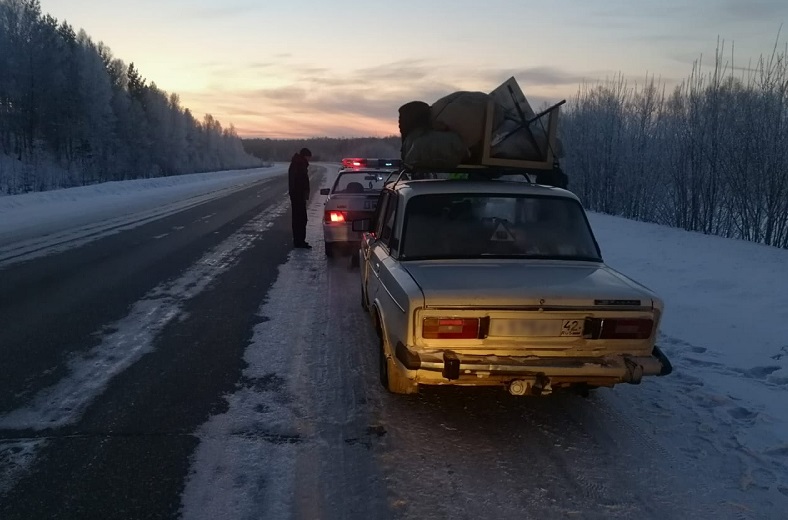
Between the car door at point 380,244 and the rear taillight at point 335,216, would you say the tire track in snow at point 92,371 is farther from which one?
the rear taillight at point 335,216

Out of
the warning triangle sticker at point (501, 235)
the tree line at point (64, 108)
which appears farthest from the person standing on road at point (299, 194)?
the tree line at point (64, 108)

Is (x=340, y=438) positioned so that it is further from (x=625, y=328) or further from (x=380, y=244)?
(x=380, y=244)

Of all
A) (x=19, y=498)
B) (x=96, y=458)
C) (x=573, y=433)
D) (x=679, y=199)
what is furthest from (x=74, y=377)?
(x=679, y=199)

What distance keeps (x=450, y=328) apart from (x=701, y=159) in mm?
16379

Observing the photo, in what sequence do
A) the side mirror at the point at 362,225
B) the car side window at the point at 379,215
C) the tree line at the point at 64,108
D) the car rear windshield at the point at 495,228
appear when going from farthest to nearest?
1. the tree line at the point at 64,108
2. the side mirror at the point at 362,225
3. the car side window at the point at 379,215
4. the car rear windshield at the point at 495,228

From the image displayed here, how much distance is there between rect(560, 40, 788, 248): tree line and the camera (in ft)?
47.4

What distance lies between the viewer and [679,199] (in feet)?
60.3

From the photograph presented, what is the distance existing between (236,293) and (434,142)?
375 cm

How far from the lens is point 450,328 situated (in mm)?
3812

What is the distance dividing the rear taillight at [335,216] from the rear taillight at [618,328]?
23.6ft

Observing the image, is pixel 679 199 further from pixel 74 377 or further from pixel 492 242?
pixel 74 377

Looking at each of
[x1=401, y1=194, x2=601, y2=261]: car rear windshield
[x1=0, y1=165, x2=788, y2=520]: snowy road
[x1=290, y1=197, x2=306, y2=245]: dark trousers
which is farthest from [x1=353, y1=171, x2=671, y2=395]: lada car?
[x1=290, y1=197, x2=306, y2=245]: dark trousers

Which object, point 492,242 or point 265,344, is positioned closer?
point 492,242

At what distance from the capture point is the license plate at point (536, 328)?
3828 millimetres
